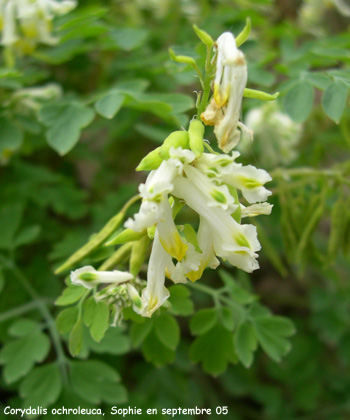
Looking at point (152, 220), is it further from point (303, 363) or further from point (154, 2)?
point (154, 2)

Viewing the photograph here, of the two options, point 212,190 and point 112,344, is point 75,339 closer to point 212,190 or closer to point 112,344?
point 112,344

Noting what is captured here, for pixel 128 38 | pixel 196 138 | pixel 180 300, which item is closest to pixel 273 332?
pixel 180 300

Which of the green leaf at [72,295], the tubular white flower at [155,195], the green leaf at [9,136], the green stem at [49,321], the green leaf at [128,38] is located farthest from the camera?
the green leaf at [128,38]

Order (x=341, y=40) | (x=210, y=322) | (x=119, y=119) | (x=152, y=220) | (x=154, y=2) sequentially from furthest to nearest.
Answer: (x=154, y=2)
(x=119, y=119)
(x=341, y=40)
(x=210, y=322)
(x=152, y=220)

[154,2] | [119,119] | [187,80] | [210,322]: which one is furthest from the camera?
[154,2]

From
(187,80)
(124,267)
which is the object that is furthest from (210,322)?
(187,80)

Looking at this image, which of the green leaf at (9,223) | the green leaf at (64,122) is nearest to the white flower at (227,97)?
the green leaf at (64,122)

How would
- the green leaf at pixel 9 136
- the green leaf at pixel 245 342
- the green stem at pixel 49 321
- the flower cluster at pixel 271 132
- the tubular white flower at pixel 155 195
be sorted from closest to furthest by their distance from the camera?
the tubular white flower at pixel 155 195 → the green leaf at pixel 245 342 → the green stem at pixel 49 321 → the green leaf at pixel 9 136 → the flower cluster at pixel 271 132

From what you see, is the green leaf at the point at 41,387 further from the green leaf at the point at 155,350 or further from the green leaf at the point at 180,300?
the green leaf at the point at 180,300
